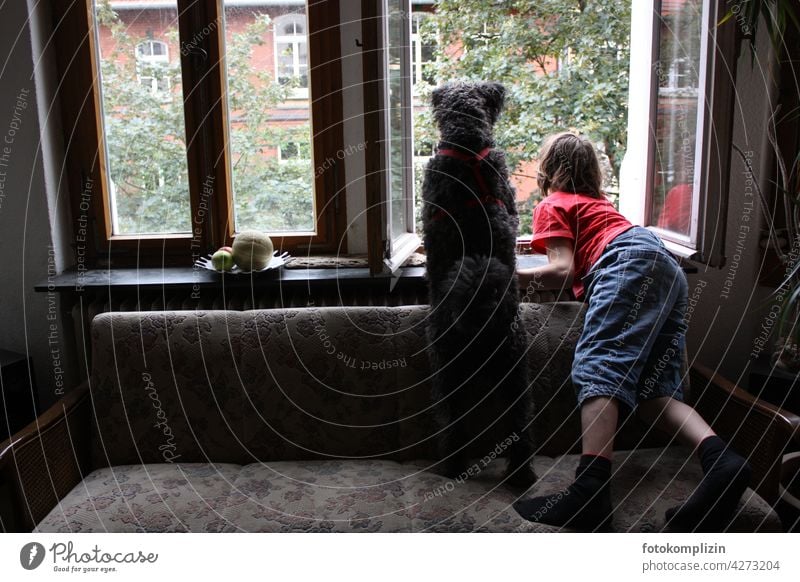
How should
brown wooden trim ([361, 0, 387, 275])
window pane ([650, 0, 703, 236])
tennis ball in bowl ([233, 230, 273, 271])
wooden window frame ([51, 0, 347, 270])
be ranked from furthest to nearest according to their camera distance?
1. wooden window frame ([51, 0, 347, 270])
2. tennis ball in bowl ([233, 230, 273, 271])
3. window pane ([650, 0, 703, 236])
4. brown wooden trim ([361, 0, 387, 275])

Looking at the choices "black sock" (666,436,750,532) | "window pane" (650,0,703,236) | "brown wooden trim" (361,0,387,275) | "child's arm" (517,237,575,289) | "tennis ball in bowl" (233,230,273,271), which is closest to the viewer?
"black sock" (666,436,750,532)

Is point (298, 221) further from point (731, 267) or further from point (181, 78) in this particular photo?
point (731, 267)

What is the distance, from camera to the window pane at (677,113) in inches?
80.0

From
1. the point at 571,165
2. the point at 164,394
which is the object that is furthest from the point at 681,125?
the point at 164,394

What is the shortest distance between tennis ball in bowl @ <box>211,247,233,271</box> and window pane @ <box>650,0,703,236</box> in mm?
1332

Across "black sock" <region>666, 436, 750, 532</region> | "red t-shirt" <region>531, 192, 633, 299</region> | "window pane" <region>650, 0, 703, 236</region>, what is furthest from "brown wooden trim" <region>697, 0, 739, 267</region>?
"black sock" <region>666, 436, 750, 532</region>

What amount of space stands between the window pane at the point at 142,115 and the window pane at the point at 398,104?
757 mm

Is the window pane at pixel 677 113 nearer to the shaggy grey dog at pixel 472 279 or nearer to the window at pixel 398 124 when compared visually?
the shaggy grey dog at pixel 472 279

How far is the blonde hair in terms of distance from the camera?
197 cm

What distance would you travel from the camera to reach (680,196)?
2.14 meters

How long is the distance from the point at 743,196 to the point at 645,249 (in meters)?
0.73

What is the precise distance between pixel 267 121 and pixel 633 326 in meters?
1.36

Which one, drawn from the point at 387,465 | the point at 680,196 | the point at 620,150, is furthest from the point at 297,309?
the point at 620,150

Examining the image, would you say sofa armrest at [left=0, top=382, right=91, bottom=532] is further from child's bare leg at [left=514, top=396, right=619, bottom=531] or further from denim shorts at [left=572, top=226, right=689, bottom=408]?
denim shorts at [left=572, top=226, right=689, bottom=408]
